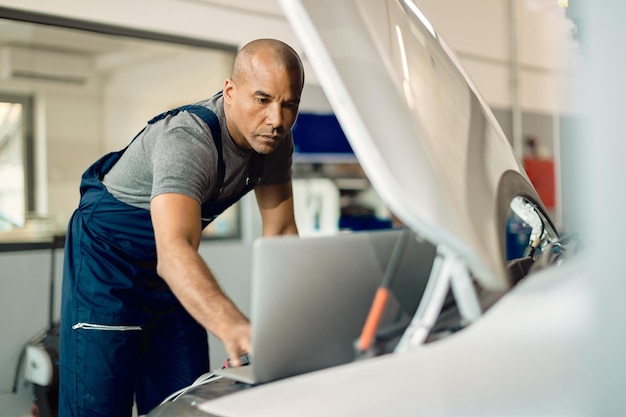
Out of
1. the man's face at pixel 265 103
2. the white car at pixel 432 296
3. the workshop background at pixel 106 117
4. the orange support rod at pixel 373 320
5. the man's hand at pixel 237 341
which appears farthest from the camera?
the workshop background at pixel 106 117

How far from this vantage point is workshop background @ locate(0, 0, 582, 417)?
4.05 metres

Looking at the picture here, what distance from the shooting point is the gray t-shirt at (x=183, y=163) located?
4.88 feet

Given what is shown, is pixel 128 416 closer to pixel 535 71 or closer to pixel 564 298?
pixel 564 298

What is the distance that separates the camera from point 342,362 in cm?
105

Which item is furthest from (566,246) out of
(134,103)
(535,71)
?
(535,71)

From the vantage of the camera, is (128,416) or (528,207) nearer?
(528,207)

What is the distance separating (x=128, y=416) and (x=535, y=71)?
264 inches

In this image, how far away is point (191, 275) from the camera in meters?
1.28

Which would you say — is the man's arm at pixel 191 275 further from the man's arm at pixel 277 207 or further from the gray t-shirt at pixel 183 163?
the man's arm at pixel 277 207

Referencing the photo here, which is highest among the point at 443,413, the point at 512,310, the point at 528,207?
the point at 528,207

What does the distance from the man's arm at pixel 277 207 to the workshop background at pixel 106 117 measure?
1.66m

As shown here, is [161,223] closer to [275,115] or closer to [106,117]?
[275,115]

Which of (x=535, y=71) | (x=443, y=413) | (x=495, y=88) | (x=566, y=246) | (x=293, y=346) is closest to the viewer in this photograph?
(x=443, y=413)

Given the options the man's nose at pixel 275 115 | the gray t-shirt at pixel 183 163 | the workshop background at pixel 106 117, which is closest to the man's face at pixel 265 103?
the man's nose at pixel 275 115
